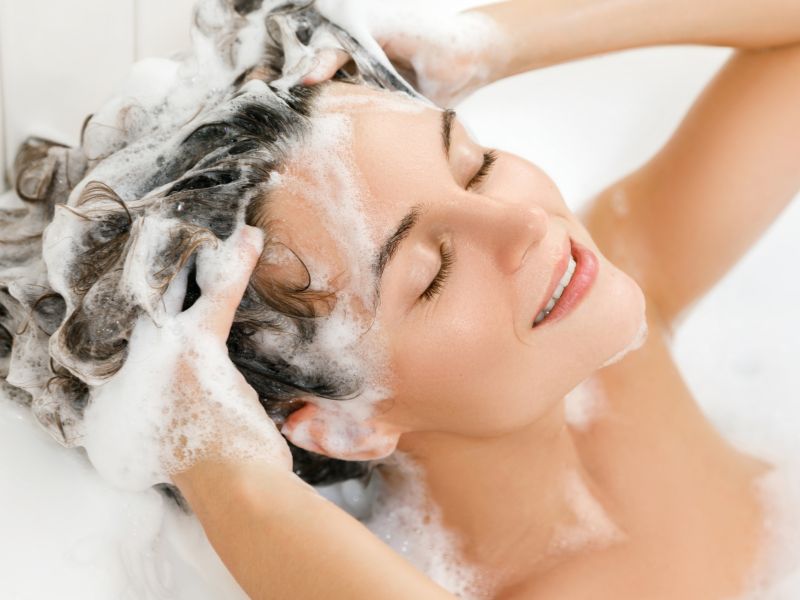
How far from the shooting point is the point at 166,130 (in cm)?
128

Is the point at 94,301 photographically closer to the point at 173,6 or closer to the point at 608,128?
the point at 173,6

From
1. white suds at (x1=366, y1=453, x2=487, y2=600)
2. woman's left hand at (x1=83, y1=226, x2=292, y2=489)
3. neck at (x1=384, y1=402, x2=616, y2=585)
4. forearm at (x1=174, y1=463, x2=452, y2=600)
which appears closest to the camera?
forearm at (x1=174, y1=463, x2=452, y2=600)

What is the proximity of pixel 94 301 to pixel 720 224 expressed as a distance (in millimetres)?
1017

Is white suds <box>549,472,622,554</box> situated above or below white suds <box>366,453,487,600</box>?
above

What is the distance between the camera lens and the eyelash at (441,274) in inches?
44.7

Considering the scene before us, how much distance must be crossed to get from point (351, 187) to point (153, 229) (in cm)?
22

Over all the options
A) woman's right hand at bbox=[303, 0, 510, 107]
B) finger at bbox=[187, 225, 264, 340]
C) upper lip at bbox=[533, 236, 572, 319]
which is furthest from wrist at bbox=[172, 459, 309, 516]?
woman's right hand at bbox=[303, 0, 510, 107]

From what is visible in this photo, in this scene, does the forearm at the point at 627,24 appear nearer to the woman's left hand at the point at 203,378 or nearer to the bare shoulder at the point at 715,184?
the bare shoulder at the point at 715,184

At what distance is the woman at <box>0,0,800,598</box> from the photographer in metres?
1.07

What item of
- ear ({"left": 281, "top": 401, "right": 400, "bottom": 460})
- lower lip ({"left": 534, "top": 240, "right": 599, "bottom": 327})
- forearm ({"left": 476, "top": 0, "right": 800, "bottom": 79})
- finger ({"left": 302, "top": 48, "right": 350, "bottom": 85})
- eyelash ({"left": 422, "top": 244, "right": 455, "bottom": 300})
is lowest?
ear ({"left": 281, "top": 401, "right": 400, "bottom": 460})

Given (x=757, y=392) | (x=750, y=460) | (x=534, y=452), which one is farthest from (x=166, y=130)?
(x=757, y=392)

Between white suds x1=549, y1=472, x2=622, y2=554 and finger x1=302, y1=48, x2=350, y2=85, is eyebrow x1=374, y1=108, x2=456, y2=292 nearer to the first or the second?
finger x1=302, y1=48, x2=350, y2=85

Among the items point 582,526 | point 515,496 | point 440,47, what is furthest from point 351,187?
point 582,526

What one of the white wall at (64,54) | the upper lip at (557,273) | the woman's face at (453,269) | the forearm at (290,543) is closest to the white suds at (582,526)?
the woman's face at (453,269)
